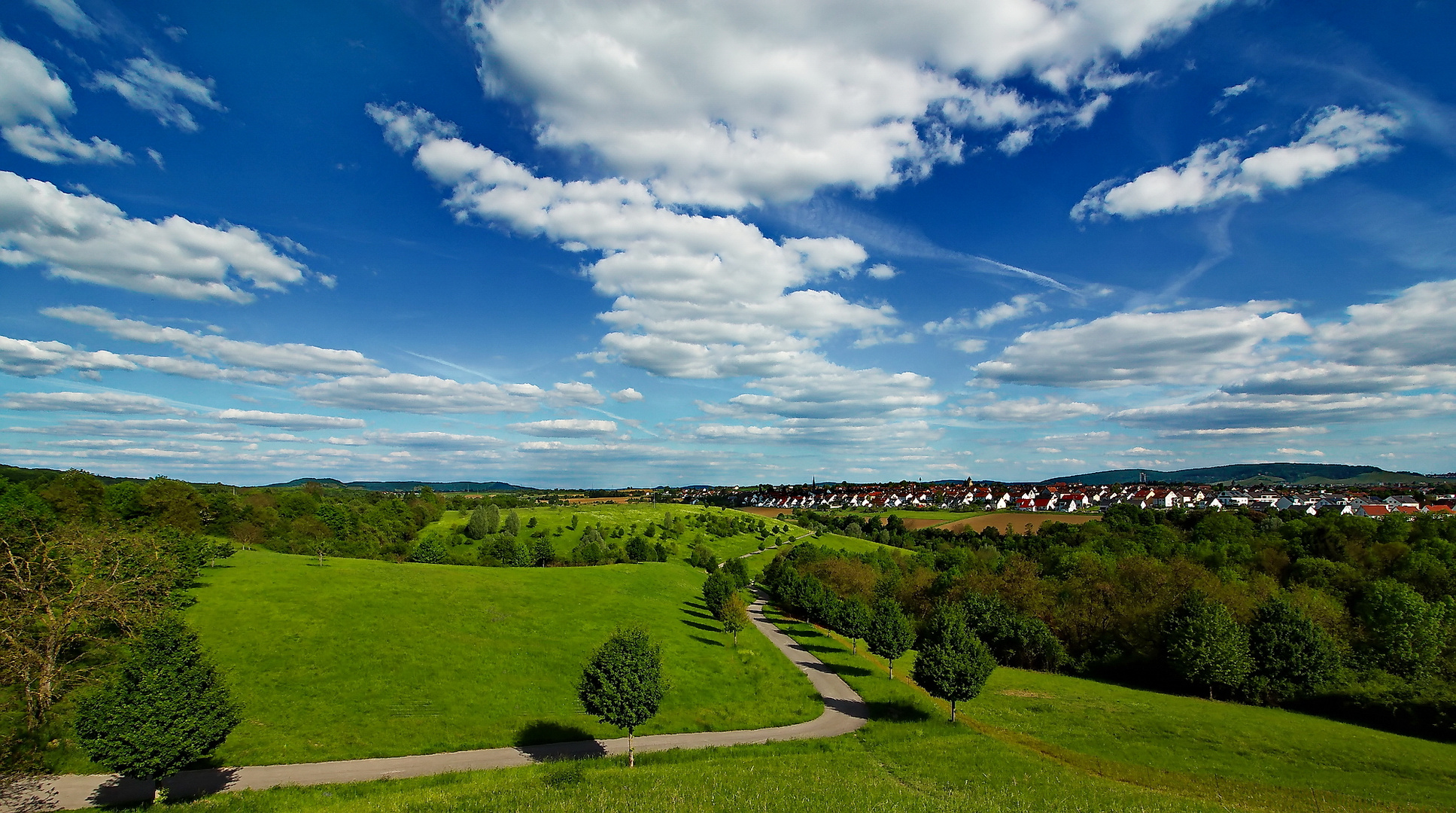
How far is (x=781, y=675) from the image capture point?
49438 millimetres

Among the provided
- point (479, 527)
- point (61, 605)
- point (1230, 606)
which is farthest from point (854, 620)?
point (479, 527)

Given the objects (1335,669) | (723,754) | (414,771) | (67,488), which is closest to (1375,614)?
(1335,669)

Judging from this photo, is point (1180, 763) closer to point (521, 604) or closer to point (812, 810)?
point (812, 810)

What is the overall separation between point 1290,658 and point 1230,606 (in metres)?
10.7

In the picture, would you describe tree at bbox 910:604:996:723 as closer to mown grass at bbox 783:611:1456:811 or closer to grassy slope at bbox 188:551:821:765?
mown grass at bbox 783:611:1456:811

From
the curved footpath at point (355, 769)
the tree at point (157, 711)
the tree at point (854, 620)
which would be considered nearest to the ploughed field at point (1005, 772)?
the curved footpath at point (355, 769)

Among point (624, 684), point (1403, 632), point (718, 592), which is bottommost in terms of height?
point (1403, 632)

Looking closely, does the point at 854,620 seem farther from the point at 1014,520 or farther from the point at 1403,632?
the point at 1014,520

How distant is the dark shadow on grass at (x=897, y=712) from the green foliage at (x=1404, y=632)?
45486 mm

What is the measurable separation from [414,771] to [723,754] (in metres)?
15.1

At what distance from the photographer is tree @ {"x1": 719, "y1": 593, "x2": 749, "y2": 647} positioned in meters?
60.3

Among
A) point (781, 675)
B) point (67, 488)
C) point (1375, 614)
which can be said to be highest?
point (67, 488)

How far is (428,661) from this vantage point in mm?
42969

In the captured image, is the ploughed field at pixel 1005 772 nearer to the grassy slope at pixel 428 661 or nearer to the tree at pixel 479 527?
the grassy slope at pixel 428 661
